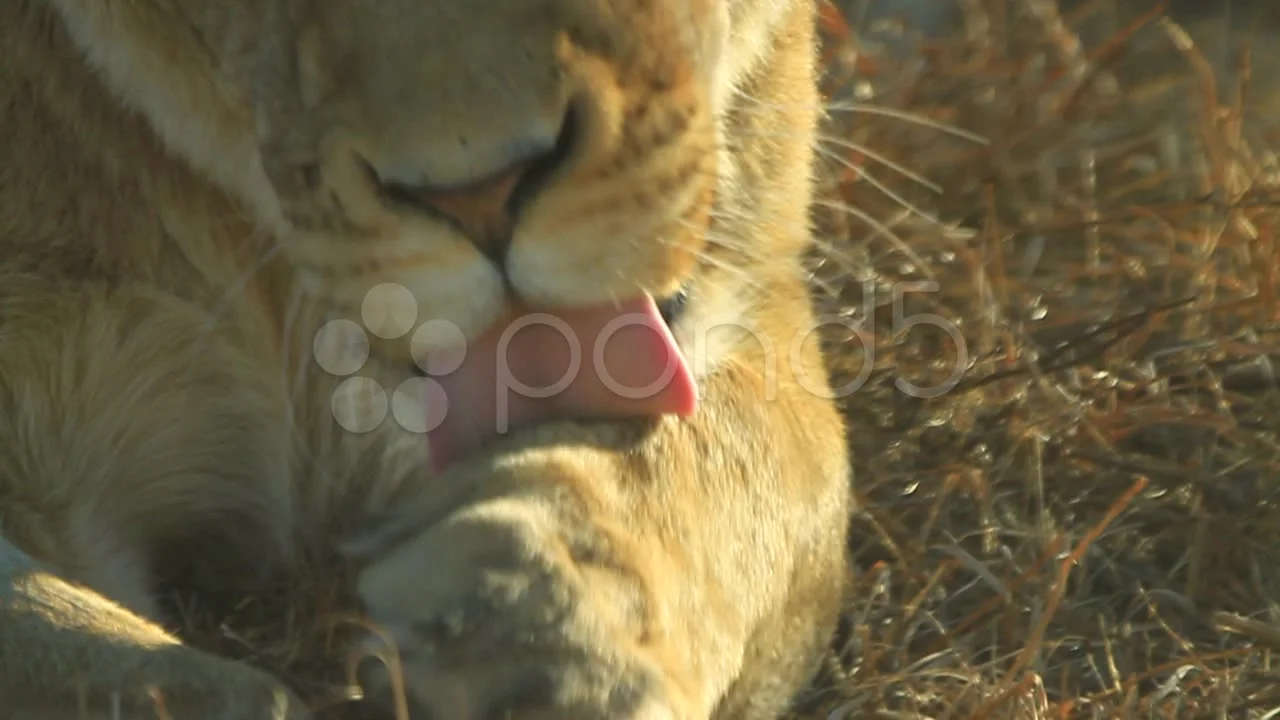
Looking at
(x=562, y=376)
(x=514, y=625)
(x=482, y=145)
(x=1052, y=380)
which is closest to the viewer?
(x=482, y=145)

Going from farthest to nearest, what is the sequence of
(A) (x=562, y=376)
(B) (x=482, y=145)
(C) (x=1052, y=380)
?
(C) (x=1052, y=380), (A) (x=562, y=376), (B) (x=482, y=145)

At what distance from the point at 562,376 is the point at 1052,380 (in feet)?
3.24

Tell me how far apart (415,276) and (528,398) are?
Result: 0.23 m

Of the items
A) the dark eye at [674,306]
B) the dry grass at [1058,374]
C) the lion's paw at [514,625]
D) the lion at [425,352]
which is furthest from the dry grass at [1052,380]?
the dark eye at [674,306]

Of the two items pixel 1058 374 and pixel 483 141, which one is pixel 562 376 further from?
pixel 1058 374

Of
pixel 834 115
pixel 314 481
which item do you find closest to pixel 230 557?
pixel 314 481

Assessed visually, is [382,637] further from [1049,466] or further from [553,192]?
[1049,466]

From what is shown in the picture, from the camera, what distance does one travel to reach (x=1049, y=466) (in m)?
2.47

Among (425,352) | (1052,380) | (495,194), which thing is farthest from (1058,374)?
(495,194)

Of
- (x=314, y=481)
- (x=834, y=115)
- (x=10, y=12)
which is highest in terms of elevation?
(x=10, y=12)

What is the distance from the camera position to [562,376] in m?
1.80

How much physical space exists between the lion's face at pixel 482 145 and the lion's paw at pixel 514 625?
19 centimetres

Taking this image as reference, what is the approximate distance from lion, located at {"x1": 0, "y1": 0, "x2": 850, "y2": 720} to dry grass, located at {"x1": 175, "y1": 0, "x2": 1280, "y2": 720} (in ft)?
0.43

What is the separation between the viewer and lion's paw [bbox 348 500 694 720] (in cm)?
161
